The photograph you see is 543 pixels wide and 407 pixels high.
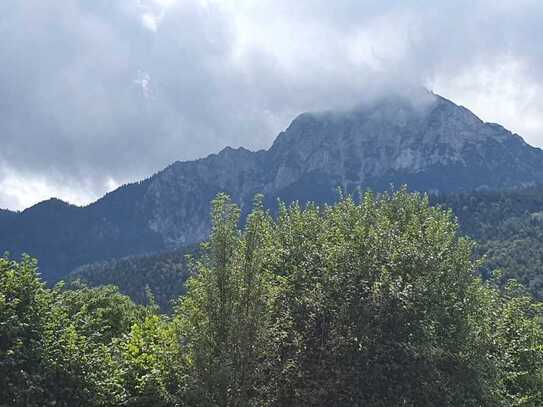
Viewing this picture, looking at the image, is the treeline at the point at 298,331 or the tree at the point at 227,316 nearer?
the tree at the point at 227,316

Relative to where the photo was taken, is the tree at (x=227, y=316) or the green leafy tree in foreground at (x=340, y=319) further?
the green leafy tree in foreground at (x=340, y=319)

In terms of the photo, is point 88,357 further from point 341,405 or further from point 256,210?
point 341,405

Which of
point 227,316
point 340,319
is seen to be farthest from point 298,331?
point 227,316

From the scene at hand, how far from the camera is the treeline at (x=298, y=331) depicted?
20406 mm

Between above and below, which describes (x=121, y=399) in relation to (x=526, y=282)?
below

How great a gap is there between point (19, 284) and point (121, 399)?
5.54m

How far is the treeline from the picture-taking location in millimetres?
20406

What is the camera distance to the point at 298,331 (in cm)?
2511

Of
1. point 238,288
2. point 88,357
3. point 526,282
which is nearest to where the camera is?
point 238,288

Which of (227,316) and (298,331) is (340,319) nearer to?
(298,331)

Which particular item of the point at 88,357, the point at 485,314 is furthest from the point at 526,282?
the point at 88,357

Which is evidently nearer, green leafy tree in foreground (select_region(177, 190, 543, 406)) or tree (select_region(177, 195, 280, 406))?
tree (select_region(177, 195, 280, 406))

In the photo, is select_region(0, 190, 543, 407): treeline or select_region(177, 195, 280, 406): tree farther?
select_region(0, 190, 543, 407): treeline

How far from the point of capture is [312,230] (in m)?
30.3
